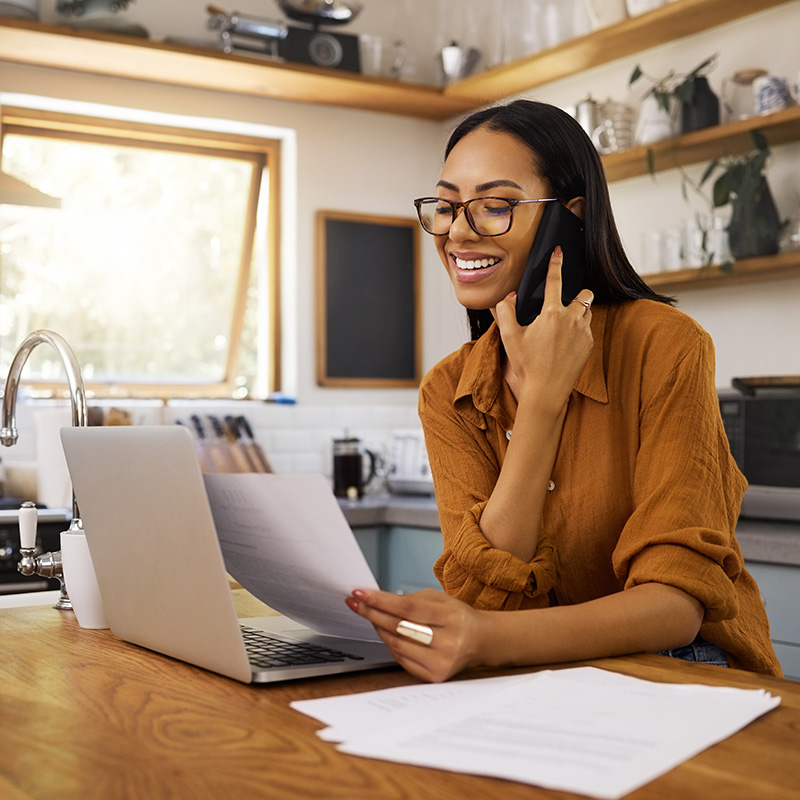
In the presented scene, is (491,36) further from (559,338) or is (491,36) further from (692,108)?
(559,338)

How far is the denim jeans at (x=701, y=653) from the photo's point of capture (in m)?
1.31

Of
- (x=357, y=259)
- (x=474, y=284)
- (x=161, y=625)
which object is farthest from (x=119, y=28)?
(x=161, y=625)

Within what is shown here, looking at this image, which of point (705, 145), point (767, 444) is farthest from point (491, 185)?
point (705, 145)

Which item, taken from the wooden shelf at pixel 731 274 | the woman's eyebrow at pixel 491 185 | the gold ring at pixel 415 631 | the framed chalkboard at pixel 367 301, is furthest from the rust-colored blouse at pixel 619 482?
the framed chalkboard at pixel 367 301

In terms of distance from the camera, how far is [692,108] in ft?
10.8

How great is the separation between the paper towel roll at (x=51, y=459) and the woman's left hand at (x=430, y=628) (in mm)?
2383

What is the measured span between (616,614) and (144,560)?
19.5 inches

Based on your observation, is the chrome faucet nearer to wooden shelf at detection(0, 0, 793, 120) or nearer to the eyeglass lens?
the eyeglass lens

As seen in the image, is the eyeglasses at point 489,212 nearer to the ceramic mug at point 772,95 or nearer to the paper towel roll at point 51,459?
the ceramic mug at point 772,95

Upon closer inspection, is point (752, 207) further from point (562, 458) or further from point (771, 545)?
point (562, 458)

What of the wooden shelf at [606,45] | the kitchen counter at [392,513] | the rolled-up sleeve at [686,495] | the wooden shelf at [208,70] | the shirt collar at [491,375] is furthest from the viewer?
the wooden shelf at [208,70]

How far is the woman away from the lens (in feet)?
3.51

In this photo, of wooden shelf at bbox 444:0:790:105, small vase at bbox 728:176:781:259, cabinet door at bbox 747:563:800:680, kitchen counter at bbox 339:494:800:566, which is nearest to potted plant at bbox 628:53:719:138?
wooden shelf at bbox 444:0:790:105

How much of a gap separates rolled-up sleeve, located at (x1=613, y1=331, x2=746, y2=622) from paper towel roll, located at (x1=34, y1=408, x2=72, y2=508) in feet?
7.45
